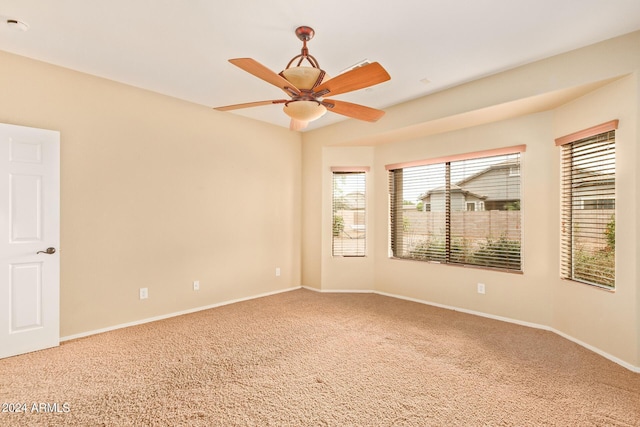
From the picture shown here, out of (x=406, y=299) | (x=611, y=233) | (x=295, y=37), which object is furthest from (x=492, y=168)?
(x=295, y=37)

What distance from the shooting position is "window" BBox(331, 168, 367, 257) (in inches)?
210

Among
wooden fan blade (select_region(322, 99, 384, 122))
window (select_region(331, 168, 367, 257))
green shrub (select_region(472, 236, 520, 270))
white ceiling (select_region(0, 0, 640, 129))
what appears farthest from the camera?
window (select_region(331, 168, 367, 257))

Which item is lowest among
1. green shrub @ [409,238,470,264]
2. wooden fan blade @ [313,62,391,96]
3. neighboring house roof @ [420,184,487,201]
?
green shrub @ [409,238,470,264]

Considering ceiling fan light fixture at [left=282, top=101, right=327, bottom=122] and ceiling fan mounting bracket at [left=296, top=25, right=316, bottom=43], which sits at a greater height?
ceiling fan mounting bracket at [left=296, top=25, right=316, bottom=43]

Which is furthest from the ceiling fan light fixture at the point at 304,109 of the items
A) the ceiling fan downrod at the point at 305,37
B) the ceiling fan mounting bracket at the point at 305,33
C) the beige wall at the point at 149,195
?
the beige wall at the point at 149,195

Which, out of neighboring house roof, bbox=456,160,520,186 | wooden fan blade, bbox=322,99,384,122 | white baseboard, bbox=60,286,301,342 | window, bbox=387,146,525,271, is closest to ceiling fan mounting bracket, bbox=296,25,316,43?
wooden fan blade, bbox=322,99,384,122

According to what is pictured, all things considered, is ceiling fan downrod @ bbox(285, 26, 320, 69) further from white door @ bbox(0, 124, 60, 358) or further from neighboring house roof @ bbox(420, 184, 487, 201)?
neighboring house roof @ bbox(420, 184, 487, 201)

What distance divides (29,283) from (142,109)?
213cm

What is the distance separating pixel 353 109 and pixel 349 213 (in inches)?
114

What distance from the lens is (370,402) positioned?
2195 mm

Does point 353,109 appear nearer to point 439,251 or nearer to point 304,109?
point 304,109

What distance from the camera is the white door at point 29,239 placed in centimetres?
287

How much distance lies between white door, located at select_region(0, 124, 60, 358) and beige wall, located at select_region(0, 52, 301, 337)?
0.17m

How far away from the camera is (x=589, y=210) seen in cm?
316
